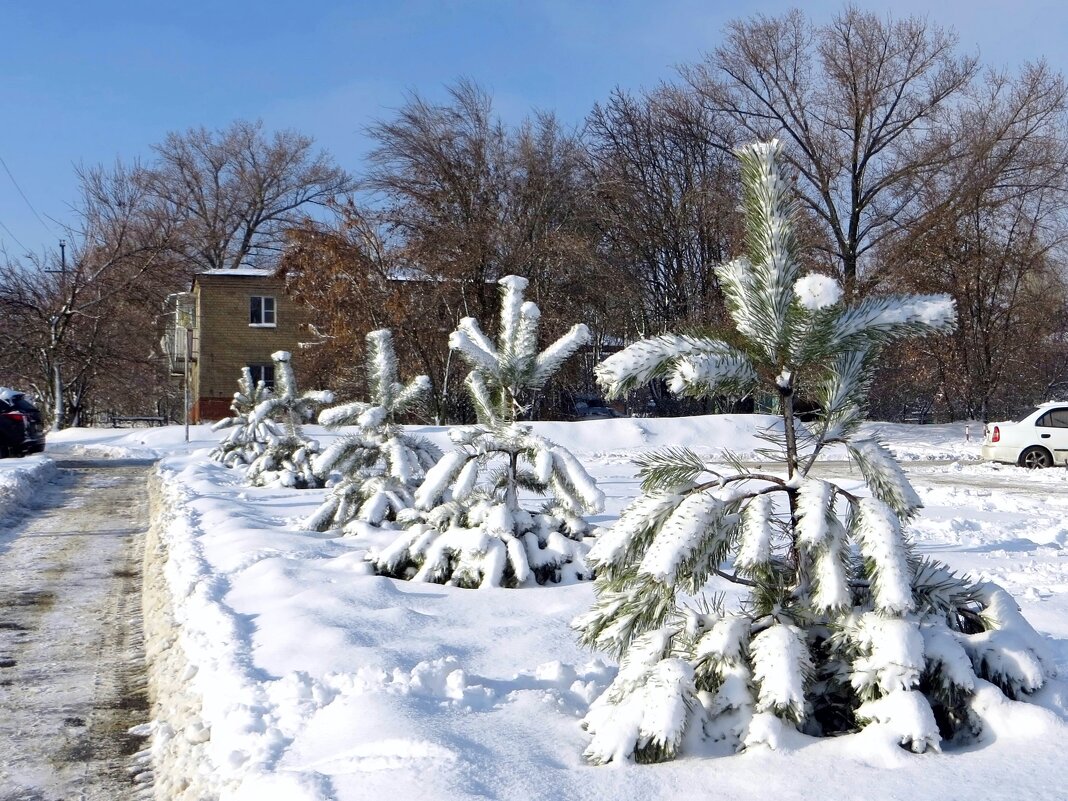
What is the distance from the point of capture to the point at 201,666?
5.62 metres

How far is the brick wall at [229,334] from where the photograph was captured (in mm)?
41375

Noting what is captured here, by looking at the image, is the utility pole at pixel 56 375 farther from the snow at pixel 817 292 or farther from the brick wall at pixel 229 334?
the snow at pixel 817 292

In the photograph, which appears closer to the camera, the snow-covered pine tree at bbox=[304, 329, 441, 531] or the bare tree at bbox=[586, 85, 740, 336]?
the snow-covered pine tree at bbox=[304, 329, 441, 531]

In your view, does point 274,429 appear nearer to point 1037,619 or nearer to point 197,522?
point 197,522

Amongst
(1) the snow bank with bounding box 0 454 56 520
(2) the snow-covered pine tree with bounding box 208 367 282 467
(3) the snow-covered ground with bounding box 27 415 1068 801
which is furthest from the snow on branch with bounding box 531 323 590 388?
(2) the snow-covered pine tree with bounding box 208 367 282 467

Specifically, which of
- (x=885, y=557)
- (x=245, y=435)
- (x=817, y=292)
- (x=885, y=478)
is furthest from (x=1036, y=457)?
→ (x=885, y=557)

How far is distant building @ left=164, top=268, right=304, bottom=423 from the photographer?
136 feet

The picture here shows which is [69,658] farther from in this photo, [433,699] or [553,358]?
[553,358]

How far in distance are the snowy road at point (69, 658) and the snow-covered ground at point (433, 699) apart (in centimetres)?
32

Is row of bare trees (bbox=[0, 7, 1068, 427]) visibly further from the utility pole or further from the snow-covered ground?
the snow-covered ground

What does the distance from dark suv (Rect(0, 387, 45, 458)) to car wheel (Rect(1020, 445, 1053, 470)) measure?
20373mm

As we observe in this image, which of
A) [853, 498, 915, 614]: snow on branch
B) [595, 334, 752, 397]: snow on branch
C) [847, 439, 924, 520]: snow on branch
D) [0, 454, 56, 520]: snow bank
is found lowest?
[0, 454, 56, 520]: snow bank

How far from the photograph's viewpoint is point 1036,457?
2083 centimetres

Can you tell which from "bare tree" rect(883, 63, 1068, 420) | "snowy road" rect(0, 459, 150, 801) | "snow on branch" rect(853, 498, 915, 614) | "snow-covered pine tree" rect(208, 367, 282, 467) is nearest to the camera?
"snow on branch" rect(853, 498, 915, 614)
